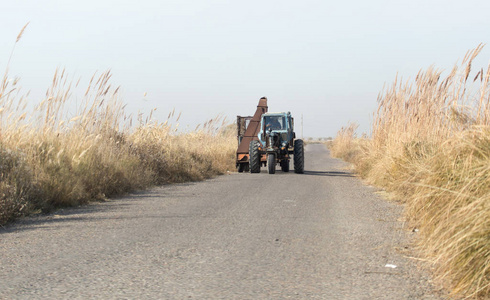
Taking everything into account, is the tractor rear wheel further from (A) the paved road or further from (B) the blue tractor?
(A) the paved road

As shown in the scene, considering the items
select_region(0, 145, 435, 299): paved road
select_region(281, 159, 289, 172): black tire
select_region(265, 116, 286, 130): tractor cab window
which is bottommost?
select_region(0, 145, 435, 299): paved road

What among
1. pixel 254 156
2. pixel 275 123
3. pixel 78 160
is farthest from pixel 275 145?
pixel 78 160

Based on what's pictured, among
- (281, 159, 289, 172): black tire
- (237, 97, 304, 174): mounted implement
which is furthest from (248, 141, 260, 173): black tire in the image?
(281, 159, 289, 172): black tire

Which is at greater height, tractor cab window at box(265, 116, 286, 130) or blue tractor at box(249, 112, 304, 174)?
tractor cab window at box(265, 116, 286, 130)

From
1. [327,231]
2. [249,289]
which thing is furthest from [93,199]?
[249,289]

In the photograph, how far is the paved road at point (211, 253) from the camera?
506 cm

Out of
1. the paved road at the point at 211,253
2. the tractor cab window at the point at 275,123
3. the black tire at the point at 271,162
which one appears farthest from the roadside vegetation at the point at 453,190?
the tractor cab window at the point at 275,123

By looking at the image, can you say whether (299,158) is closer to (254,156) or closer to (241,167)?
(254,156)

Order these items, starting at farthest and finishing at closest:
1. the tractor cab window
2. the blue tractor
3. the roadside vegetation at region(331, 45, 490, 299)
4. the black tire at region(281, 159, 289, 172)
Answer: the tractor cab window → the black tire at region(281, 159, 289, 172) → the blue tractor → the roadside vegetation at region(331, 45, 490, 299)

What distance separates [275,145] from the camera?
2209 cm

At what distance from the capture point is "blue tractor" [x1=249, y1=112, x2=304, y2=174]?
2173 cm

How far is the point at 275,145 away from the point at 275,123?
159 cm

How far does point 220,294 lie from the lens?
490 centimetres

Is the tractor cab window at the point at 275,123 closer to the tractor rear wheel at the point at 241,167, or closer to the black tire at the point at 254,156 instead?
the black tire at the point at 254,156
